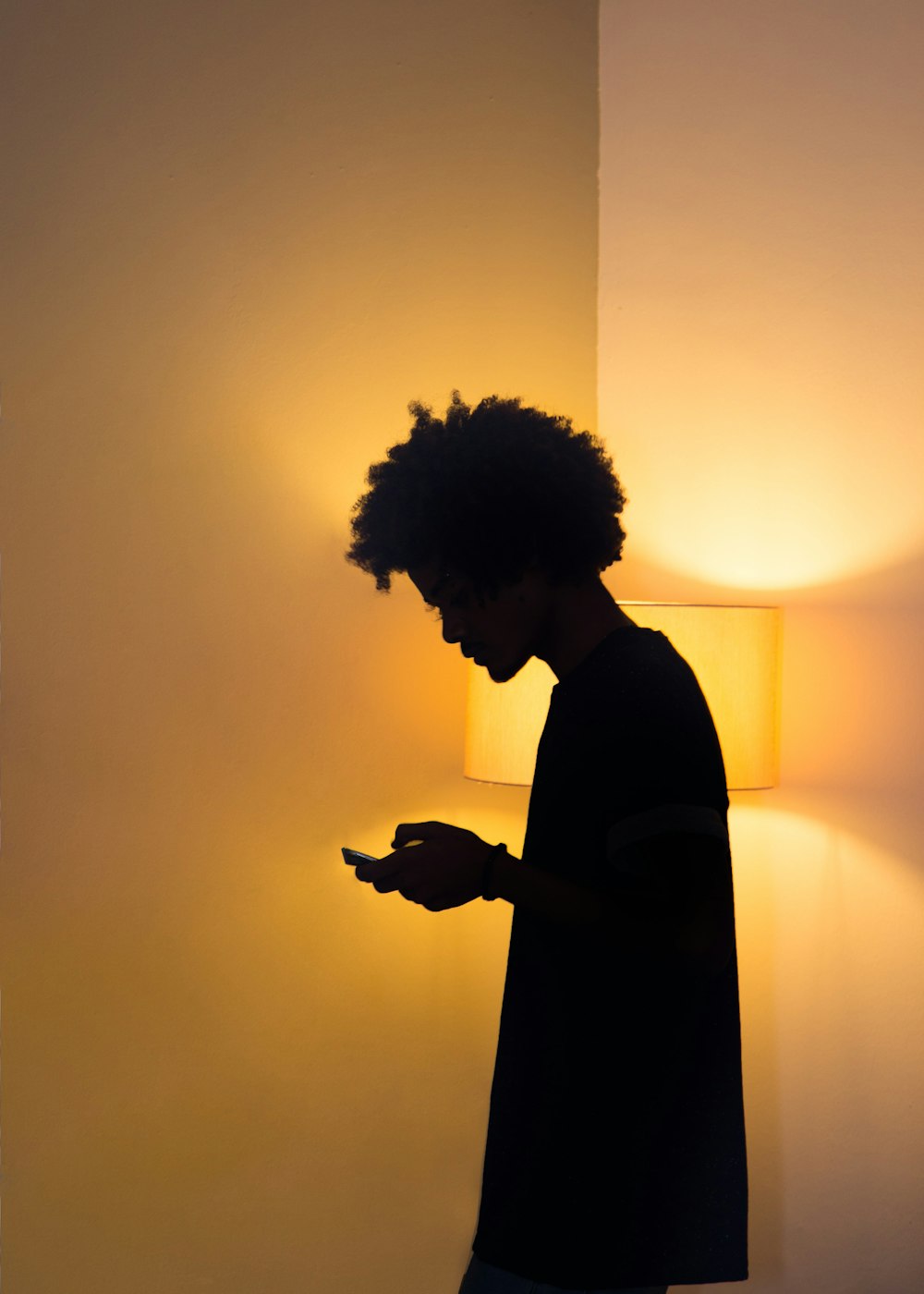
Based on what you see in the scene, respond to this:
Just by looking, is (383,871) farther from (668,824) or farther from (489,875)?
(668,824)

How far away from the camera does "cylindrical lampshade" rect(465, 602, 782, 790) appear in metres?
1.89

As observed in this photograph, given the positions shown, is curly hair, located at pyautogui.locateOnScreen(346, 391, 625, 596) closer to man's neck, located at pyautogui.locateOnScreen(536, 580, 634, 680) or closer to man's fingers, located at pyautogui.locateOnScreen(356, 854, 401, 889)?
man's neck, located at pyautogui.locateOnScreen(536, 580, 634, 680)

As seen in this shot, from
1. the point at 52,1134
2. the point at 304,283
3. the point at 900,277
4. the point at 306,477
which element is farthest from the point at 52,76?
the point at 52,1134

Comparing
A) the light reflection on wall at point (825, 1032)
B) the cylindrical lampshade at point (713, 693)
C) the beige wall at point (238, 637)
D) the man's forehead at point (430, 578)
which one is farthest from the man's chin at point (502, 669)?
the light reflection on wall at point (825, 1032)

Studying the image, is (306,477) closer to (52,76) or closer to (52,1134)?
(52,76)

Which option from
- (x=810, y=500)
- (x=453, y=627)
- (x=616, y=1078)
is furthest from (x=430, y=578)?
(x=810, y=500)

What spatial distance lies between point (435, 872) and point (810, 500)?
4.25ft

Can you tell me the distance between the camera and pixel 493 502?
4.32ft

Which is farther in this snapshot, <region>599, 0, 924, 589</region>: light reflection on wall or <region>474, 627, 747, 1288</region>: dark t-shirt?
<region>599, 0, 924, 589</region>: light reflection on wall

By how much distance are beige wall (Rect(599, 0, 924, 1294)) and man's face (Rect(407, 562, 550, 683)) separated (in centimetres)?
104

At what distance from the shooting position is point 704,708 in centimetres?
115

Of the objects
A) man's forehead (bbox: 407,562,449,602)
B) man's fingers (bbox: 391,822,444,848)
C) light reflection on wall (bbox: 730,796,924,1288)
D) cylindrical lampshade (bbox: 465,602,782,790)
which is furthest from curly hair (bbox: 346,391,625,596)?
light reflection on wall (bbox: 730,796,924,1288)

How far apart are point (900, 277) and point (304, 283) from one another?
3.26ft

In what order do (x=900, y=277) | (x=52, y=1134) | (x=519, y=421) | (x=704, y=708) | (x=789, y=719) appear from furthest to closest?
(x=789, y=719)
(x=900, y=277)
(x=52, y=1134)
(x=519, y=421)
(x=704, y=708)
